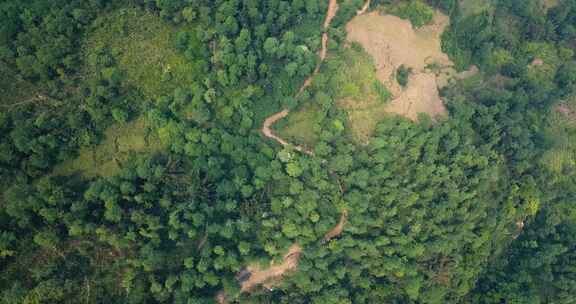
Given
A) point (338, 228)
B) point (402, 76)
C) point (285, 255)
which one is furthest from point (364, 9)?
point (285, 255)

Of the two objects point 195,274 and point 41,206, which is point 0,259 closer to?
point 41,206

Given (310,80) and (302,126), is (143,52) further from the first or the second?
(302,126)

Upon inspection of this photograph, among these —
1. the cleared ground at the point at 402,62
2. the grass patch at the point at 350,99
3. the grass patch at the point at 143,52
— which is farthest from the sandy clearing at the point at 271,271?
the grass patch at the point at 143,52

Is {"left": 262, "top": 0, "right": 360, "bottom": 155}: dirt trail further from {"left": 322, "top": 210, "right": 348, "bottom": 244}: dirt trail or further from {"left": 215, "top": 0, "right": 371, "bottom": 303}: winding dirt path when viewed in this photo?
{"left": 322, "top": 210, "right": 348, "bottom": 244}: dirt trail

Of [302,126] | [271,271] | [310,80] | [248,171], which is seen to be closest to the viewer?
[271,271]

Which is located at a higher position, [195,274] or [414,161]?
[414,161]

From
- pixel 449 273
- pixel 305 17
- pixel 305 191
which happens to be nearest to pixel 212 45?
pixel 305 17

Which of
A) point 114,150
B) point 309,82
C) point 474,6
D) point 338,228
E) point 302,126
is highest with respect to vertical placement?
point 474,6
